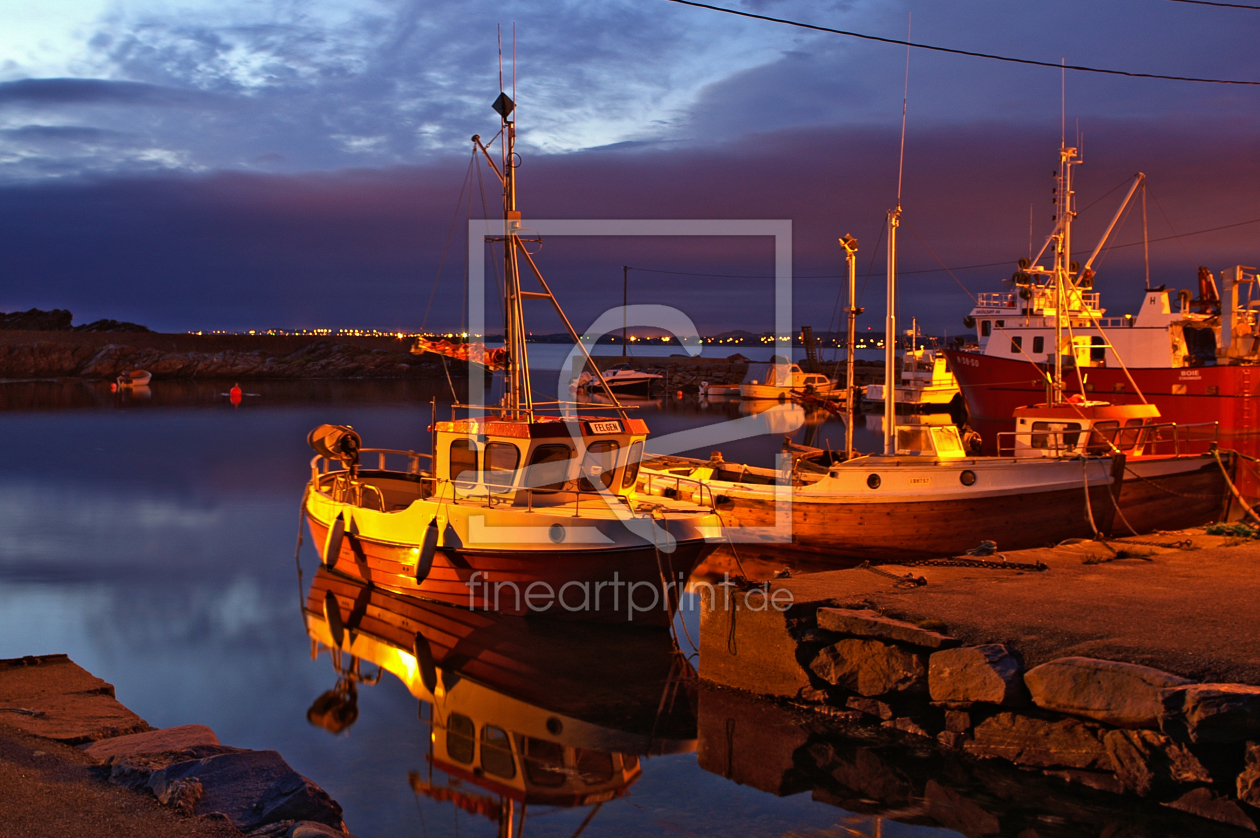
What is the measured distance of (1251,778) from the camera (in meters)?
6.38

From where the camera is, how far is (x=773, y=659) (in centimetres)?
935

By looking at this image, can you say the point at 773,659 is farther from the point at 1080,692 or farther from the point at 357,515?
the point at 357,515

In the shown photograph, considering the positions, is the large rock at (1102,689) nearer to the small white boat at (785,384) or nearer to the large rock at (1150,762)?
the large rock at (1150,762)

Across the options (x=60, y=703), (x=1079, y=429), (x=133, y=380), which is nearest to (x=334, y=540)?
(x=60, y=703)

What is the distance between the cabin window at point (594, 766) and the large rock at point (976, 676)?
3108mm

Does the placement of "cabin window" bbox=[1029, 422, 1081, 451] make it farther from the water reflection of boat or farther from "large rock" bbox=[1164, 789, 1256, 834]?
"large rock" bbox=[1164, 789, 1256, 834]

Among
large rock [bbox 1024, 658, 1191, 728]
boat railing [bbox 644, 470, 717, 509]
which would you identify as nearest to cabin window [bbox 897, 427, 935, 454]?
boat railing [bbox 644, 470, 717, 509]

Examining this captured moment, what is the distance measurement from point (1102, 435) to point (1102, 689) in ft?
33.0

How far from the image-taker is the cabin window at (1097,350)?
30.0 m

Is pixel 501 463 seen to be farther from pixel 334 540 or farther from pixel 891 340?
pixel 891 340

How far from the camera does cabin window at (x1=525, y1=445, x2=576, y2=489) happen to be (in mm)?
12500

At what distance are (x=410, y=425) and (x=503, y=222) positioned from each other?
3493 centimetres

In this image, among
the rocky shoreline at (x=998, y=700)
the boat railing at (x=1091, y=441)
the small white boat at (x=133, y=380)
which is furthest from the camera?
the small white boat at (x=133, y=380)

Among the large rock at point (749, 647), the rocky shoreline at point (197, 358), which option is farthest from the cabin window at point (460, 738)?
the rocky shoreline at point (197, 358)
